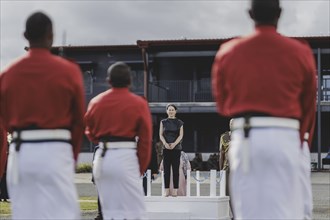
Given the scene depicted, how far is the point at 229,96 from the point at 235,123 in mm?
226

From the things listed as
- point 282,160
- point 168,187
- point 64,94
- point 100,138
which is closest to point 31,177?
point 64,94

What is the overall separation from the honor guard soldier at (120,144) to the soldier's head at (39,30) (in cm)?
139

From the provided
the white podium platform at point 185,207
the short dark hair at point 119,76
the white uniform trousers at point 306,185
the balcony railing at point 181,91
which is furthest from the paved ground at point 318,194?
the balcony railing at point 181,91

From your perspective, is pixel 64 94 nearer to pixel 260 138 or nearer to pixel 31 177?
pixel 31 177

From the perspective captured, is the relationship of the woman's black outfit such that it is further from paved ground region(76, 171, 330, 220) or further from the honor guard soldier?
the honor guard soldier

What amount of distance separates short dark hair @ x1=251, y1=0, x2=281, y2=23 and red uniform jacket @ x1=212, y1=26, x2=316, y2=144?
72 millimetres

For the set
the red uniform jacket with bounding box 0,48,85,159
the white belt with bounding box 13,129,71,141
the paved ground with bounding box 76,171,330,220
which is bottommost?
the paved ground with bounding box 76,171,330,220

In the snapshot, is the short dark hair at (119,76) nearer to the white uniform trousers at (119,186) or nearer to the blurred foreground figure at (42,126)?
the white uniform trousers at (119,186)

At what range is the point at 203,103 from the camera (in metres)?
41.8

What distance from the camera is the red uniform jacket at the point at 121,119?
7469mm

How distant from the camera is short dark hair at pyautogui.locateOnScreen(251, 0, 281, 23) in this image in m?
5.87

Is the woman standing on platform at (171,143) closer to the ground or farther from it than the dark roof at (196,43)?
closer to the ground

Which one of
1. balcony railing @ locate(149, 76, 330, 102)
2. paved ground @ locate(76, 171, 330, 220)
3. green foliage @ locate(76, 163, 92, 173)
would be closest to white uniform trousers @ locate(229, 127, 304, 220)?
paved ground @ locate(76, 171, 330, 220)

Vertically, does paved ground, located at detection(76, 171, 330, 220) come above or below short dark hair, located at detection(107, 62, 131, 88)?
below
